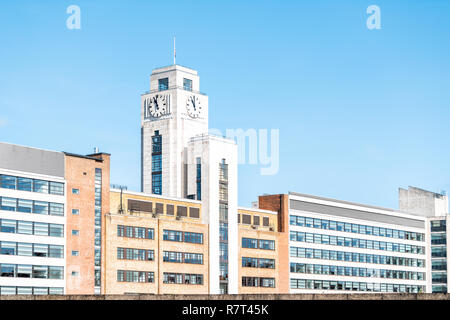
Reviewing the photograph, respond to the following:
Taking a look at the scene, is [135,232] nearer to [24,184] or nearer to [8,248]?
[24,184]

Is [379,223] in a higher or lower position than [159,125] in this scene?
lower

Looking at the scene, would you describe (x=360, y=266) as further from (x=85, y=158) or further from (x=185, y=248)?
(x=85, y=158)

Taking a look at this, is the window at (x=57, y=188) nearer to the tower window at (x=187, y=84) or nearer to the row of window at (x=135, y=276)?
the row of window at (x=135, y=276)

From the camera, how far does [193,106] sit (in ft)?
468

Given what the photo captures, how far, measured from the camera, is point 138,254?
106m

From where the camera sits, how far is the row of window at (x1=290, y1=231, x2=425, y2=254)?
5369 inches

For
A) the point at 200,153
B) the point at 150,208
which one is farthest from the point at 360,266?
the point at 150,208

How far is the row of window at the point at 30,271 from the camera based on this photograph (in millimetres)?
92850

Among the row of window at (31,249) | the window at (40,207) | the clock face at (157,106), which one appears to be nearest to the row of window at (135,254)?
the row of window at (31,249)

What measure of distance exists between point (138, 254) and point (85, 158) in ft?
47.7

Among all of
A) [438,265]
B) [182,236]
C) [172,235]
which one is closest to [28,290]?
[172,235]

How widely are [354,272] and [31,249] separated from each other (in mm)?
70400
